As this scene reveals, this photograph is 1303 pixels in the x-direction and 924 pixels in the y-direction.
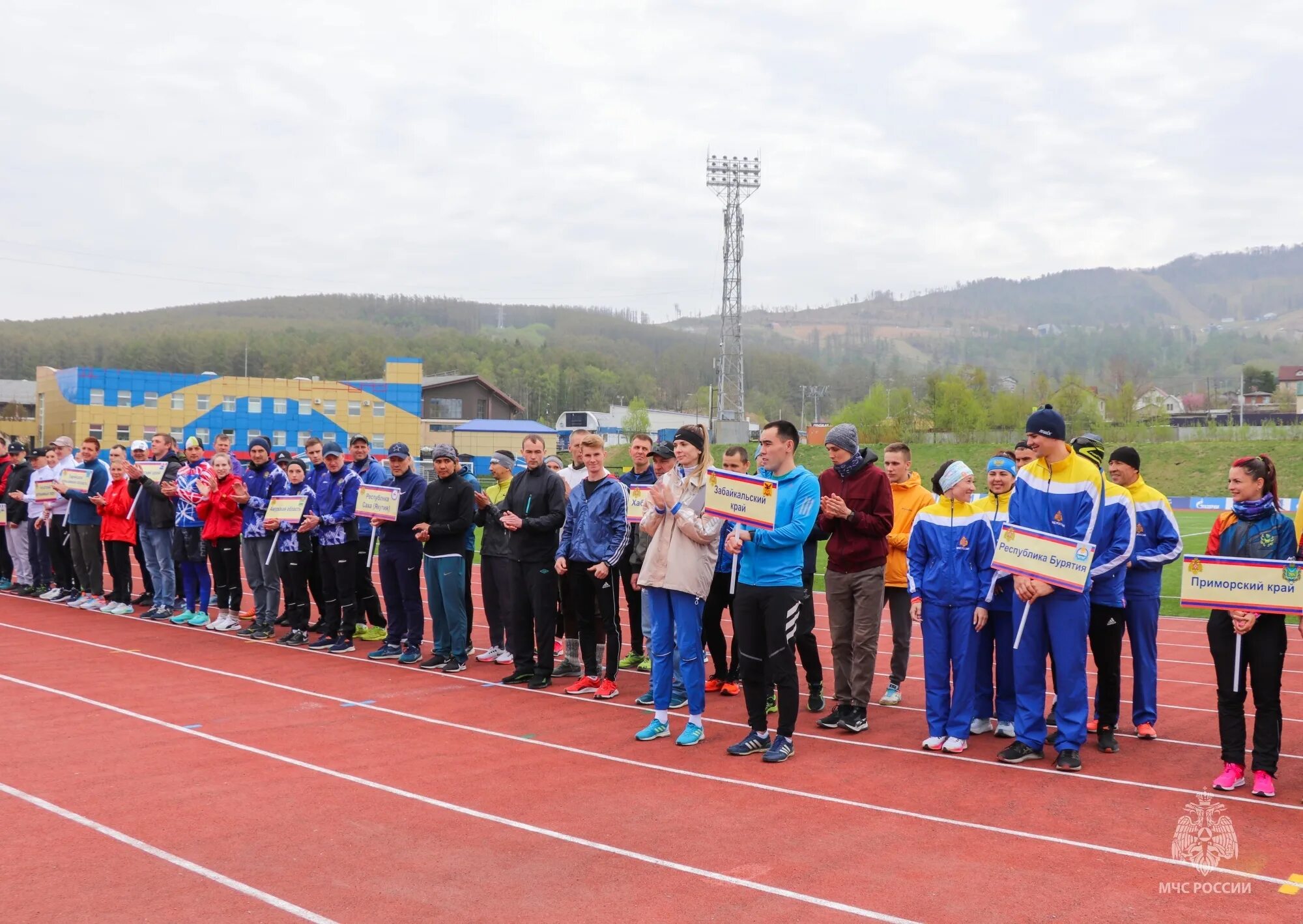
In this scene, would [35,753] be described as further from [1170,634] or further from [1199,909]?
[1170,634]

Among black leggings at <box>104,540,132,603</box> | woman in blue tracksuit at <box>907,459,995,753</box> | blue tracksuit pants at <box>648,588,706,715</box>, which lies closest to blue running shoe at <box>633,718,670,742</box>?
blue tracksuit pants at <box>648,588,706,715</box>

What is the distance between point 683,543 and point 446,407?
305 ft

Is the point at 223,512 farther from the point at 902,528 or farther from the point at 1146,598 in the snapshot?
the point at 1146,598

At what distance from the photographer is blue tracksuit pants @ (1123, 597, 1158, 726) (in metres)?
7.24

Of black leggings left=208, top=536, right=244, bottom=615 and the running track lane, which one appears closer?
the running track lane

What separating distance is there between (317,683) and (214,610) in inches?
200

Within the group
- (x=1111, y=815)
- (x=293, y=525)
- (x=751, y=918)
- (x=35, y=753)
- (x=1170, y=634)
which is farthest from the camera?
(x=1170, y=634)

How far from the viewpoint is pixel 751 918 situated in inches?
162

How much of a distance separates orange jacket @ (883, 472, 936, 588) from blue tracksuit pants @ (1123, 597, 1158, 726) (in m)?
1.66

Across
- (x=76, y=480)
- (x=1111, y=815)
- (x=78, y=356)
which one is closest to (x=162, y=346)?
(x=78, y=356)

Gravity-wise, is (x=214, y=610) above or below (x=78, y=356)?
below

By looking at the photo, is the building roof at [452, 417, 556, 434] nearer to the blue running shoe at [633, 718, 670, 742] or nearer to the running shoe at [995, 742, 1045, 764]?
the blue running shoe at [633, 718, 670, 742]

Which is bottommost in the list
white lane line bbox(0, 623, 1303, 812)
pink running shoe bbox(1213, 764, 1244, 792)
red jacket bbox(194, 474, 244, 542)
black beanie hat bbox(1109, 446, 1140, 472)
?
white lane line bbox(0, 623, 1303, 812)

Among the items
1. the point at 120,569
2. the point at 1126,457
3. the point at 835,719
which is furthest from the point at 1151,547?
the point at 120,569
